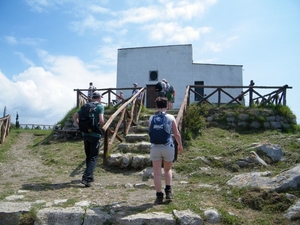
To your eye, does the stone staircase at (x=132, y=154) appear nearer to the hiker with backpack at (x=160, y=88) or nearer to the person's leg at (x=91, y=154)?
the person's leg at (x=91, y=154)

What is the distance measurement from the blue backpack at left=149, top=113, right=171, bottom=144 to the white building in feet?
47.0

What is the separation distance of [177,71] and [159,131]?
15129mm

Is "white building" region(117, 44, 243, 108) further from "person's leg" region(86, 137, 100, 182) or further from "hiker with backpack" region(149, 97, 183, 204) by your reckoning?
"hiker with backpack" region(149, 97, 183, 204)

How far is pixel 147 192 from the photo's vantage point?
439cm

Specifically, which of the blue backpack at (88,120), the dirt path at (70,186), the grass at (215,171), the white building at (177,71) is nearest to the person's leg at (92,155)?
the blue backpack at (88,120)

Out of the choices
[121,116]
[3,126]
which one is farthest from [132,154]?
[3,126]

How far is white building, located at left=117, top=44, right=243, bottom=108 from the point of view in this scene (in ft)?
60.1

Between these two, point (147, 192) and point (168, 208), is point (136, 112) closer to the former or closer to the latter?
point (147, 192)

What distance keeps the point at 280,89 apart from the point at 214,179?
6777 millimetres

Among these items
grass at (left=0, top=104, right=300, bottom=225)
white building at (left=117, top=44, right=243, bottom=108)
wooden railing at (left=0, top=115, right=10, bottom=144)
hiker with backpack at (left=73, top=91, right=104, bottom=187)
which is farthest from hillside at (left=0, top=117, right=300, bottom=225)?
white building at (left=117, top=44, right=243, bottom=108)

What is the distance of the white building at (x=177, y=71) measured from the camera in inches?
722

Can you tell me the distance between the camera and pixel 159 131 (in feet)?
12.1

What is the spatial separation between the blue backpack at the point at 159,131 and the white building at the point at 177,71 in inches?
564

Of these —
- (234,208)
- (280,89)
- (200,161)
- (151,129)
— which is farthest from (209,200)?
(280,89)
